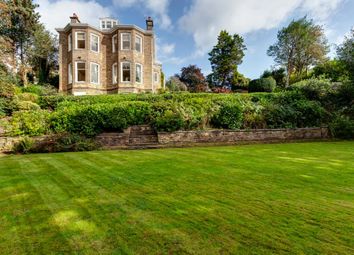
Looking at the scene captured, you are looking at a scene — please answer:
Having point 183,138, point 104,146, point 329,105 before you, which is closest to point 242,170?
point 183,138

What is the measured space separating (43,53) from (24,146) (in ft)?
85.7

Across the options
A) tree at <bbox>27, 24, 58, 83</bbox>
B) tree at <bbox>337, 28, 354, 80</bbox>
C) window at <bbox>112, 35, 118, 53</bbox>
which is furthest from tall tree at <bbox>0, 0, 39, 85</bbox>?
tree at <bbox>337, 28, 354, 80</bbox>

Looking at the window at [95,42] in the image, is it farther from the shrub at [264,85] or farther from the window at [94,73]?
the shrub at [264,85]

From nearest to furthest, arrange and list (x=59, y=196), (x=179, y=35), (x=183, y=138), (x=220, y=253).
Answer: (x=220, y=253)
(x=59, y=196)
(x=183, y=138)
(x=179, y=35)

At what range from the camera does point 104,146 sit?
501 inches

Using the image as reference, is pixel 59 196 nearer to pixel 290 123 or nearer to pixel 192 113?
pixel 192 113

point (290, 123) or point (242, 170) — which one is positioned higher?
point (290, 123)

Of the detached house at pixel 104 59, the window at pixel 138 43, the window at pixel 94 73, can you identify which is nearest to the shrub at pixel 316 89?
the detached house at pixel 104 59

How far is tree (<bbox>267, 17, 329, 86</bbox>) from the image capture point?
41344 millimetres

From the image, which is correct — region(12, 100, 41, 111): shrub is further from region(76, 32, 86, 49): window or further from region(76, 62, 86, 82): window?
region(76, 32, 86, 49): window

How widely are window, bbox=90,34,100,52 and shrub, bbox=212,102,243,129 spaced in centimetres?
1864

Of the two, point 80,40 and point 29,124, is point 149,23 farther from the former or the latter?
point 29,124

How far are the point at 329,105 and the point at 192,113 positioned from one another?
10.3m

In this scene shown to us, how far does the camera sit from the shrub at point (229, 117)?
47.2ft
